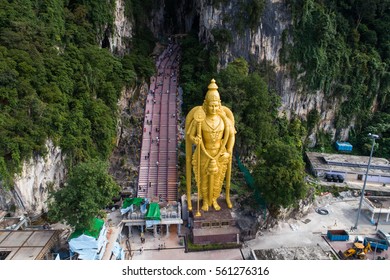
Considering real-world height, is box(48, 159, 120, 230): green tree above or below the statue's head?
below

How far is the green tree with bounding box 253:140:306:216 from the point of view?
66.1ft

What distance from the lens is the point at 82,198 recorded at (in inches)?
647

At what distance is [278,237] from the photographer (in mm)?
21234

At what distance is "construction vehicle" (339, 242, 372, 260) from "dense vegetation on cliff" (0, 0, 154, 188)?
53.4 ft

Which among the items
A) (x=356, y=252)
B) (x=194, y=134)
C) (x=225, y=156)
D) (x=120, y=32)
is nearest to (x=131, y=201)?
(x=194, y=134)

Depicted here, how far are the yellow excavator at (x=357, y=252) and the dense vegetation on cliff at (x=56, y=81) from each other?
53.6 feet

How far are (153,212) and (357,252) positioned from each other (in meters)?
11.8

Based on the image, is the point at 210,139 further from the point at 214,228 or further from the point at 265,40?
the point at 265,40

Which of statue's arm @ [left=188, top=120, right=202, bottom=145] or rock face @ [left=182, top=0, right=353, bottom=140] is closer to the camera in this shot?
statue's arm @ [left=188, top=120, right=202, bottom=145]

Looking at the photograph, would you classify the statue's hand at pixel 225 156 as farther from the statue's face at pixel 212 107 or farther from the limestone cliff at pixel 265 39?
the limestone cliff at pixel 265 39

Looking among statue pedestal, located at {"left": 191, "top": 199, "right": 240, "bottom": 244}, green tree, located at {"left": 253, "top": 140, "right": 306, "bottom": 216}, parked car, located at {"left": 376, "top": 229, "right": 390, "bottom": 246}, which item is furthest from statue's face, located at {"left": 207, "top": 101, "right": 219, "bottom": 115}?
parked car, located at {"left": 376, "top": 229, "right": 390, "bottom": 246}

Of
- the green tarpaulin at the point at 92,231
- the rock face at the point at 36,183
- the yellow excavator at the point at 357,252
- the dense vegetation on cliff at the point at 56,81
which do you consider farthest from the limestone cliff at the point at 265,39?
the green tarpaulin at the point at 92,231

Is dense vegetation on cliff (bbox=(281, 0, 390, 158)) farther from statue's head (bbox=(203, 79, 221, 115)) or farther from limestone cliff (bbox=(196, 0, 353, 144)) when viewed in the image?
statue's head (bbox=(203, 79, 221, 115))

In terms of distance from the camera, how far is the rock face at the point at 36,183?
17859 millimetres
